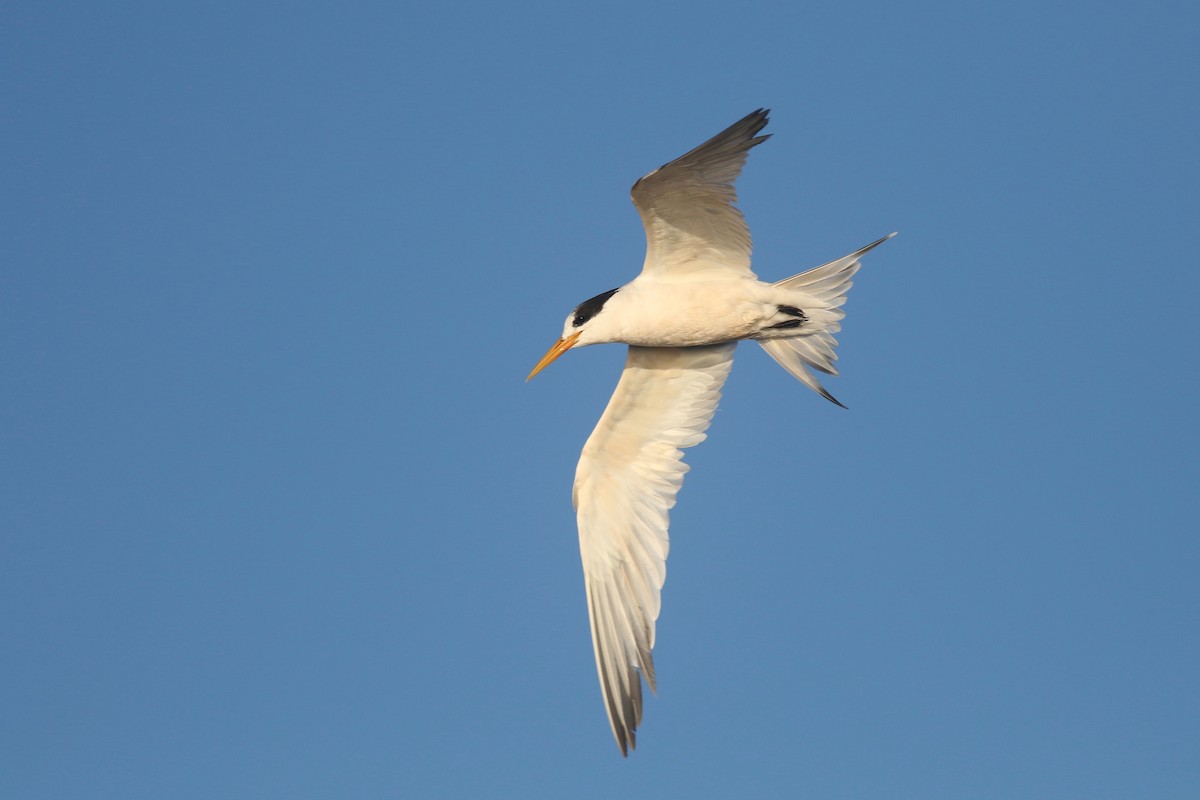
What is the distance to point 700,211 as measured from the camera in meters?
10.9

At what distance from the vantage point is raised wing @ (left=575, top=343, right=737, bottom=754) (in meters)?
12.1

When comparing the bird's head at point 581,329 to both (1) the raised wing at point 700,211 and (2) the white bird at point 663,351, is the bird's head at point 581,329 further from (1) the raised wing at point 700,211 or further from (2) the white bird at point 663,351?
(1) the raised wing at point 700,211

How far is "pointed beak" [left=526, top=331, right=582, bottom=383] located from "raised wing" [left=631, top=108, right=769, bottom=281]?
0.91 m

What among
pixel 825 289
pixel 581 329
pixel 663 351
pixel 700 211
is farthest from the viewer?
pixel 663 351

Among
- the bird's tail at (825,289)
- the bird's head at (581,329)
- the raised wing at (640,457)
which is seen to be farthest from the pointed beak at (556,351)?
the bird's tail at (825,289)

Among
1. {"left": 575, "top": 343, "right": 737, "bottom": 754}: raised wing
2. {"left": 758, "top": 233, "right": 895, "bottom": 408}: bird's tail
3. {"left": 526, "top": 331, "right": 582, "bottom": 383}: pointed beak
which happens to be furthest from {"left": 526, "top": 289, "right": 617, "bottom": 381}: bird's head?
{"left": 758, "top": 233, "right": 895, "bottom": 408}: bird's tail

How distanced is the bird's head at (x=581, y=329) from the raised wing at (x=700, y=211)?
503 millimetres

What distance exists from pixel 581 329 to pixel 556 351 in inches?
14.2

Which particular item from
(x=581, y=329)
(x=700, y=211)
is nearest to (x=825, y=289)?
(x=700, y=211)

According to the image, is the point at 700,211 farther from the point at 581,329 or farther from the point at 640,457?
the point at 640,457

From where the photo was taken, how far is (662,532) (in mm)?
12102

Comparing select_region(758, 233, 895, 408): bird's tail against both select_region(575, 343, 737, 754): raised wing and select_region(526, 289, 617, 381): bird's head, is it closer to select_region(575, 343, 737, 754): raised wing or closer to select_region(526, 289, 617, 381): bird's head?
select_region(575, 343, 737, 754): raised wing

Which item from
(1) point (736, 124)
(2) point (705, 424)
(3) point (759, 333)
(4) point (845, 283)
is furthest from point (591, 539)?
(1) point (736, 124)

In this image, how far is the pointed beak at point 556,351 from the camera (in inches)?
469
